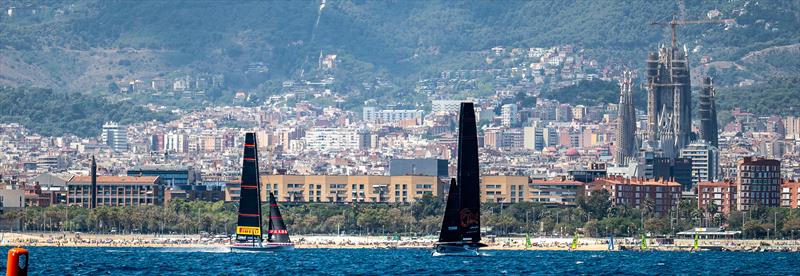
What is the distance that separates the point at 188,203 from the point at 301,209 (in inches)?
277

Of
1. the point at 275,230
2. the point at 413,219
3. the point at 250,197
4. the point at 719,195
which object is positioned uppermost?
the point at 250,197

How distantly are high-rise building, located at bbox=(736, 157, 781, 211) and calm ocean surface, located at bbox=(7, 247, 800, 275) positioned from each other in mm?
52052

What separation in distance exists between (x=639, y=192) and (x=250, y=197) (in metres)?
A: 80.4

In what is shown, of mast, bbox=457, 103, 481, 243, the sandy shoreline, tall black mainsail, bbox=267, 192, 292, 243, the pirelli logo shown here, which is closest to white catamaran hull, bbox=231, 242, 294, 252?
the pirelli logo

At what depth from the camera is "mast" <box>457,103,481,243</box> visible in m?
90.9

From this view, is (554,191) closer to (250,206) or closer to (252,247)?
(252,247)

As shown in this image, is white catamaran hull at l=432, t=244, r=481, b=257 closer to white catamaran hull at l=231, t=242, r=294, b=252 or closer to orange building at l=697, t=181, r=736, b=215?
white catamaran hull at l=231, t=242, r=294, b=252

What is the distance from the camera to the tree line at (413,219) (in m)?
150

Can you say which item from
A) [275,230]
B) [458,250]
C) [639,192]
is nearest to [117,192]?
[639,192]

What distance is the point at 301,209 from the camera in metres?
165

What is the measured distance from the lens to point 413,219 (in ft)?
507

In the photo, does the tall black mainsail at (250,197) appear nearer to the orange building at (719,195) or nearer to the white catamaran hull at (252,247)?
the white catamaran hull at (252,247)

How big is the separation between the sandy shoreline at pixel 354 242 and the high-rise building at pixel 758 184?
33.1 meters

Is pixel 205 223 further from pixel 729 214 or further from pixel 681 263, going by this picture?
pixel 681 263
